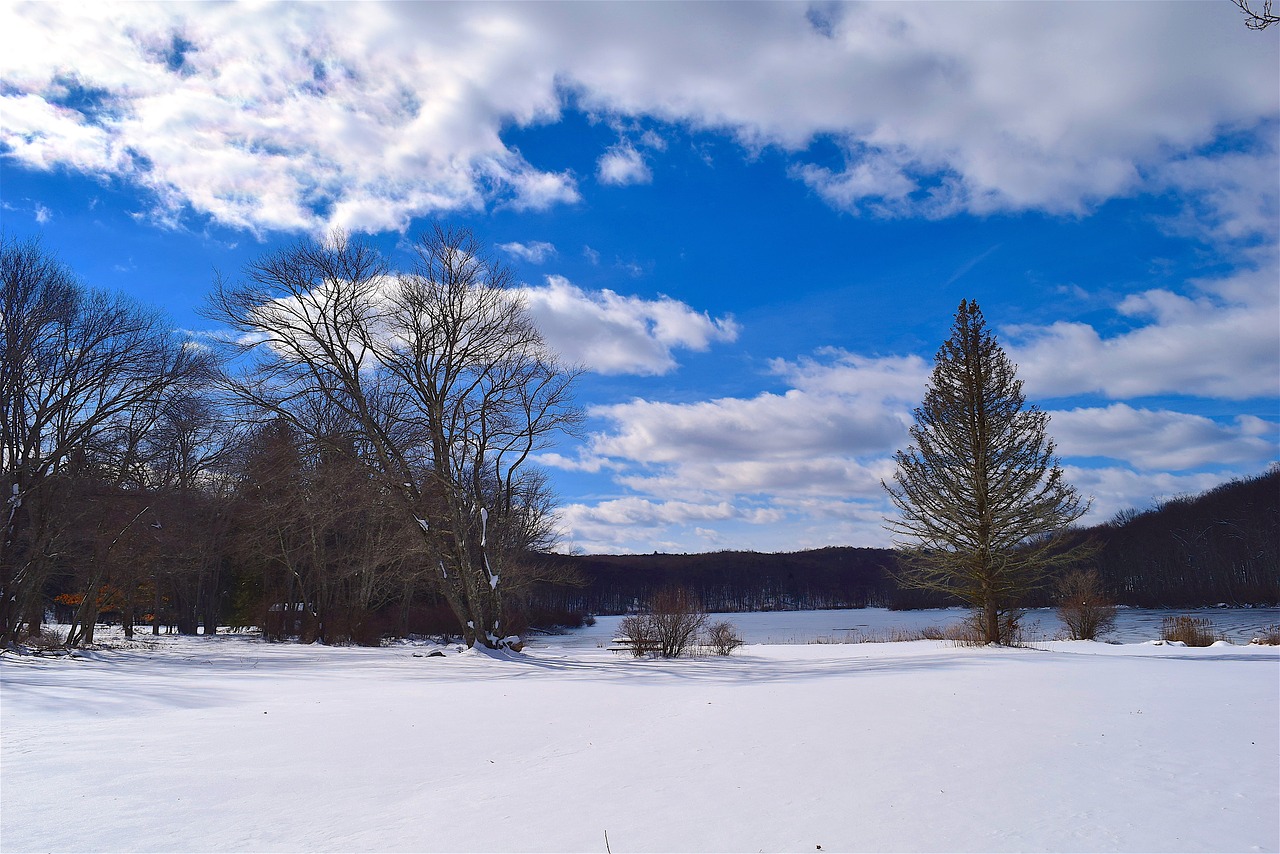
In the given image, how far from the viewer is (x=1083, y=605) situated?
25.5m

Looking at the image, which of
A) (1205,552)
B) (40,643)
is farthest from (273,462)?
(1205,552)

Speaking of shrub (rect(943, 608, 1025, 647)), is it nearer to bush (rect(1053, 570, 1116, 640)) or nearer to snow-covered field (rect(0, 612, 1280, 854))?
bush (rect(1053, 570, 1116, 640))

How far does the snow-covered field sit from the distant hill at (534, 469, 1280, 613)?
A: 32.3 meters

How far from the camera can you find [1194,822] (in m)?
4.19

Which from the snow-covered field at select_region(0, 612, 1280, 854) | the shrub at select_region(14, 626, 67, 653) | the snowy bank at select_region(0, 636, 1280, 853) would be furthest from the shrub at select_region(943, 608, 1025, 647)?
the shrub at select_region(14, 626, 67, 653)

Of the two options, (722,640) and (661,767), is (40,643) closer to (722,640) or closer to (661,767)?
(722,640)

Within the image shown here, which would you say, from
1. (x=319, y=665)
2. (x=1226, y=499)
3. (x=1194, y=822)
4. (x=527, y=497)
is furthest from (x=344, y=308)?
(x=1226, y=499)

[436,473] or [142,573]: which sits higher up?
[436,473]

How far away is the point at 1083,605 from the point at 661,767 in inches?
996

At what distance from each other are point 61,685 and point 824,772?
11.6 meters

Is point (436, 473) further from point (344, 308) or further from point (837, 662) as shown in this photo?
point (837, 662)

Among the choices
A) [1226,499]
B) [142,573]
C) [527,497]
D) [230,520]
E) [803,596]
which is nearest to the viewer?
[142,573]

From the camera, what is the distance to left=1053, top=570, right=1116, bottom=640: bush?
2552 centimetres

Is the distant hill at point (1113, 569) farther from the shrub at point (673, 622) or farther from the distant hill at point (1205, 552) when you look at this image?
the shrub at point (673, 622)
